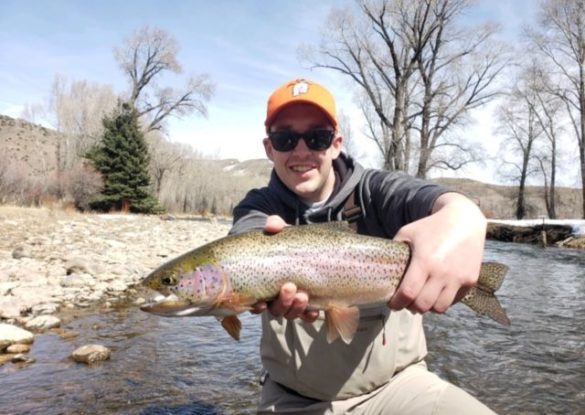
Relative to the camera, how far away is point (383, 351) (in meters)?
2.78

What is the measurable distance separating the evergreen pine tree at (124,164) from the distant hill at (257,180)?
18.7 ft

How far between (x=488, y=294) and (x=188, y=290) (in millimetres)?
1514

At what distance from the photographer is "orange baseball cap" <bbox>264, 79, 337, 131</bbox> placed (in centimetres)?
286

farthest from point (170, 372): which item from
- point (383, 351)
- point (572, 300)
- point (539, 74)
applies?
point (539, 74)

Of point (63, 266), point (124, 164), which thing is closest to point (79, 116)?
point (124, 164)

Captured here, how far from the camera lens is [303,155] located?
2908mm

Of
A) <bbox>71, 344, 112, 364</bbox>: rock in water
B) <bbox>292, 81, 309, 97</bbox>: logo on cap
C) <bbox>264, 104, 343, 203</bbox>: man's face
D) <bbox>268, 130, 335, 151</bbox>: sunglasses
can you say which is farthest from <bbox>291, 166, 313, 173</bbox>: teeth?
<bbox>71, 344, 112, 364</bbox>: rock in water

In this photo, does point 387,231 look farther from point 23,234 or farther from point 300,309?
point 23,234

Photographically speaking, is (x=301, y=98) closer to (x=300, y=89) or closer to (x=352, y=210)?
(x=300, y=89)

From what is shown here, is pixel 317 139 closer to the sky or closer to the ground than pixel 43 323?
closer to the sky

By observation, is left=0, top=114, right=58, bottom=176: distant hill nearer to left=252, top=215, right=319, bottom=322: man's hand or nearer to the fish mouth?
the fish mouth

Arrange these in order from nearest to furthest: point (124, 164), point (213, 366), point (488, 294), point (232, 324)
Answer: point (488, 294), point (232, 324), point (213, 366), point (124, 164)

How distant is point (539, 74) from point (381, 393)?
104 feet

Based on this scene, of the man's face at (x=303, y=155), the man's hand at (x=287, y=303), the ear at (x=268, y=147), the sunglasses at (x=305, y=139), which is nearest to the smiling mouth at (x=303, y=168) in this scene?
the man's face at (x=303, y=155)
